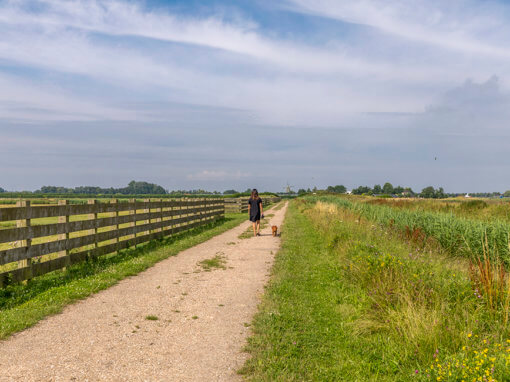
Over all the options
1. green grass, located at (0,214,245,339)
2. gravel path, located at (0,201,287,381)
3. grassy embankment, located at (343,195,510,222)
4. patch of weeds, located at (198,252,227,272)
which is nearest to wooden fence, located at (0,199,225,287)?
green grass, located at (0,214,245,339)

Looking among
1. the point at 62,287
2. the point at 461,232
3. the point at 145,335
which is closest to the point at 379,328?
the point at 145,335

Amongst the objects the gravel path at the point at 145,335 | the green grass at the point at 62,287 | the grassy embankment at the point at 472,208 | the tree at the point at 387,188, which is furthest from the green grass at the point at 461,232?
the tree at the point at 387,188

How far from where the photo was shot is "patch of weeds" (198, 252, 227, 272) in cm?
971

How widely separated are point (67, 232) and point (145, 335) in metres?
4.75

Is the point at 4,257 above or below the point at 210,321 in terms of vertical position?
above

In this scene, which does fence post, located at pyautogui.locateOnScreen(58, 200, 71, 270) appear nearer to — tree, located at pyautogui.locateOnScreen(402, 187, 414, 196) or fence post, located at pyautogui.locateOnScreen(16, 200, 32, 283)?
fence post, located at pyautogui.locateOnScreen(16, 200, 32, 283)

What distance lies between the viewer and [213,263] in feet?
33.5

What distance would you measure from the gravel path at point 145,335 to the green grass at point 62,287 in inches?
9.3

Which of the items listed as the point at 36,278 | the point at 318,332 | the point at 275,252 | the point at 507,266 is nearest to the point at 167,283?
the point at 36,278

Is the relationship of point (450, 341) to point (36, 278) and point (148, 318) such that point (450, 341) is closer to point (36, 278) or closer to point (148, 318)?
point (148, 318)

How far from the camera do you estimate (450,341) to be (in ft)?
14.7

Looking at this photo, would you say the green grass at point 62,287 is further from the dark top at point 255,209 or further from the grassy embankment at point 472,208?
the grassy embankment at point 472,208

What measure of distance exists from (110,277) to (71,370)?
4.38 metres

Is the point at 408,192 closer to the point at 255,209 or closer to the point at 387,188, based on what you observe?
the point at 387,188
